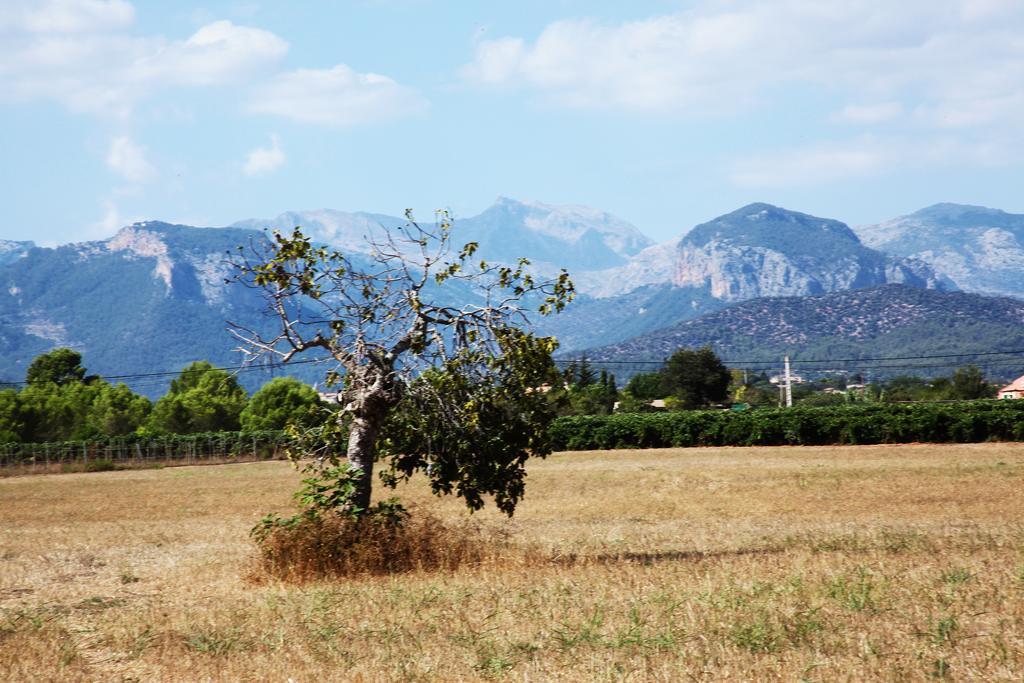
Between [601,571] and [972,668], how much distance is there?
7278mm

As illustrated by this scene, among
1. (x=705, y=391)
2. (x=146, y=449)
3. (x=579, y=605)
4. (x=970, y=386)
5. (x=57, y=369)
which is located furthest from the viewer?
(x=57, y=369)

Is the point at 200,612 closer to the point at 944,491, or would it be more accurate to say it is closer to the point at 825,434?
the point at 944,491

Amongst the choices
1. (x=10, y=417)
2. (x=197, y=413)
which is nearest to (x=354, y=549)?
(x=10, y=417)

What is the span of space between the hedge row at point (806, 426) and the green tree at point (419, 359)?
144 feet

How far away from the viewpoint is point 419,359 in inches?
680

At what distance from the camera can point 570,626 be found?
35.4ft

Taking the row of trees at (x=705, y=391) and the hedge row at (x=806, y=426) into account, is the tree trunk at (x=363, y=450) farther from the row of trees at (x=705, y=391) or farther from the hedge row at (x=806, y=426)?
the row of trees at (x=705, y=391)

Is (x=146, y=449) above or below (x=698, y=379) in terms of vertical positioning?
below

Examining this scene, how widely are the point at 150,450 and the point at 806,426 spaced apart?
48.0 meters

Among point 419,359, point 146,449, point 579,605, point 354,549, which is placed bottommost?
point 146,449

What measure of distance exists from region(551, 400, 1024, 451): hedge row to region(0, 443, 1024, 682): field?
3151cm

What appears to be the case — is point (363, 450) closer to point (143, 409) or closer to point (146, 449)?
point (146, 449)

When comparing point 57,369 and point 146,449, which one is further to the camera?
point 57,369

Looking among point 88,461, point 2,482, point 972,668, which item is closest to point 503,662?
point 972,668
